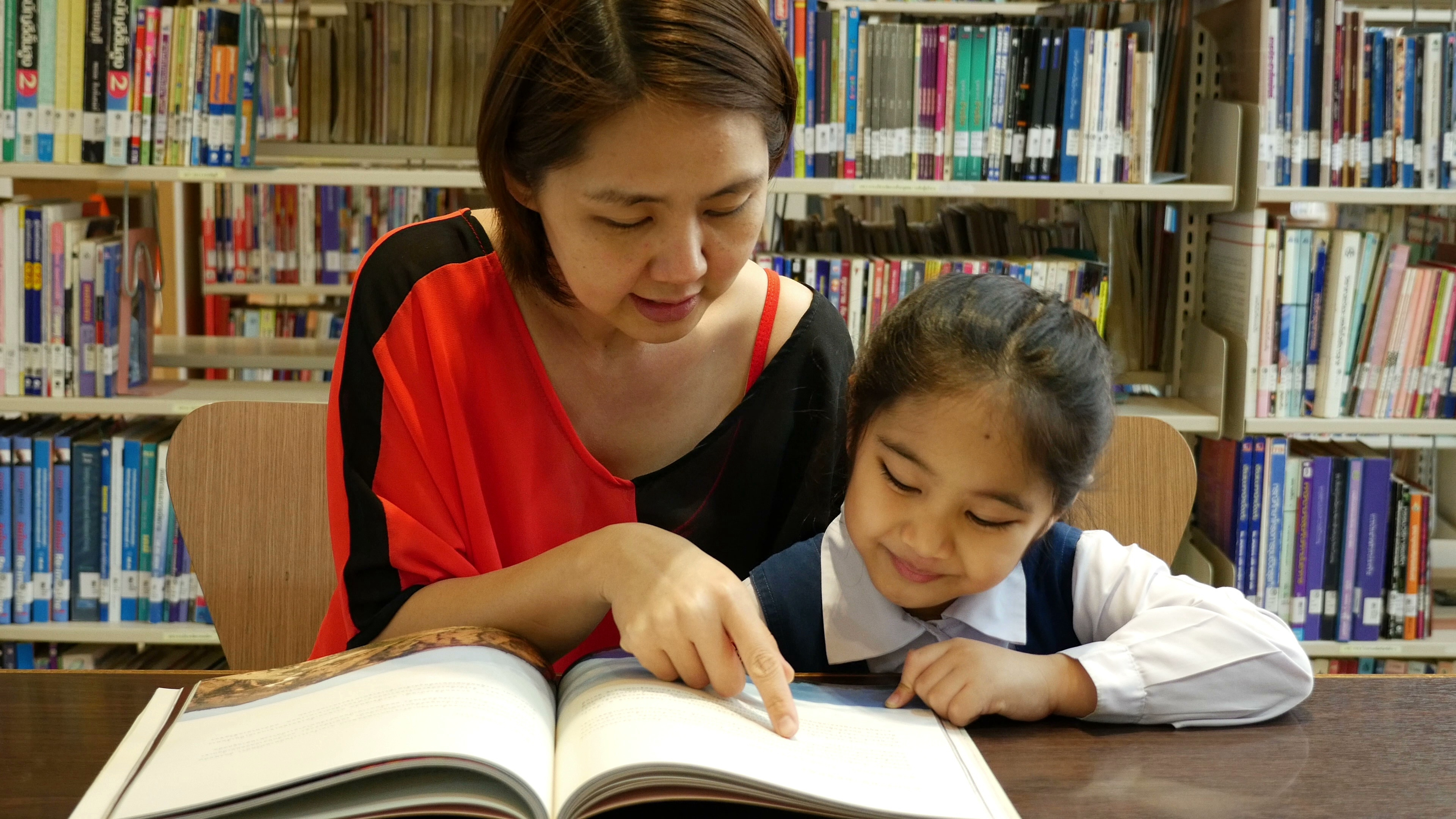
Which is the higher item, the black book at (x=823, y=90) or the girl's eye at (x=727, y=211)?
the black book at (x=823, y=90)

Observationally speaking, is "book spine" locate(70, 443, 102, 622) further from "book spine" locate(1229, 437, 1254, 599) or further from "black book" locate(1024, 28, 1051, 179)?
"book spine" locate(1229, 437, 1254, 599)

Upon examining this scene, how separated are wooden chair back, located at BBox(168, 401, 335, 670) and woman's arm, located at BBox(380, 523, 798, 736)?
1.21 ft

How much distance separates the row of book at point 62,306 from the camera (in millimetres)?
2082

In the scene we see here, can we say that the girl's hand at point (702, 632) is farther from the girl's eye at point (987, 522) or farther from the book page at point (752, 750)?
the girl's eye at point (987, 522)

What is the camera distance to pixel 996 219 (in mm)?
2340

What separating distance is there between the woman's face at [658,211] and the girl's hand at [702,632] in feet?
0.79

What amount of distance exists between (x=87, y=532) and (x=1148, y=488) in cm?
189

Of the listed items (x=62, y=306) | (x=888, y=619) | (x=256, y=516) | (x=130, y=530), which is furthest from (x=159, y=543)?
(x=888, y=619)

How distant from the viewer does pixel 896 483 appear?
875mm

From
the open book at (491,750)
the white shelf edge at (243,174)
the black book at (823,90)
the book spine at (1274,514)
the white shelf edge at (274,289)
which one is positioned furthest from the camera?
the white shelf edge at (274,289)

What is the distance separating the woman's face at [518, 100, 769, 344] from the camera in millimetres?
849

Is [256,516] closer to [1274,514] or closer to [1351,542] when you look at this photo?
[1274,514]

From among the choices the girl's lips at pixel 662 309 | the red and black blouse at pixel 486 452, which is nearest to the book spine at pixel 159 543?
the red and black blouse at pixel 486 452

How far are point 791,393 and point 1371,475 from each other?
1614 millimetres
